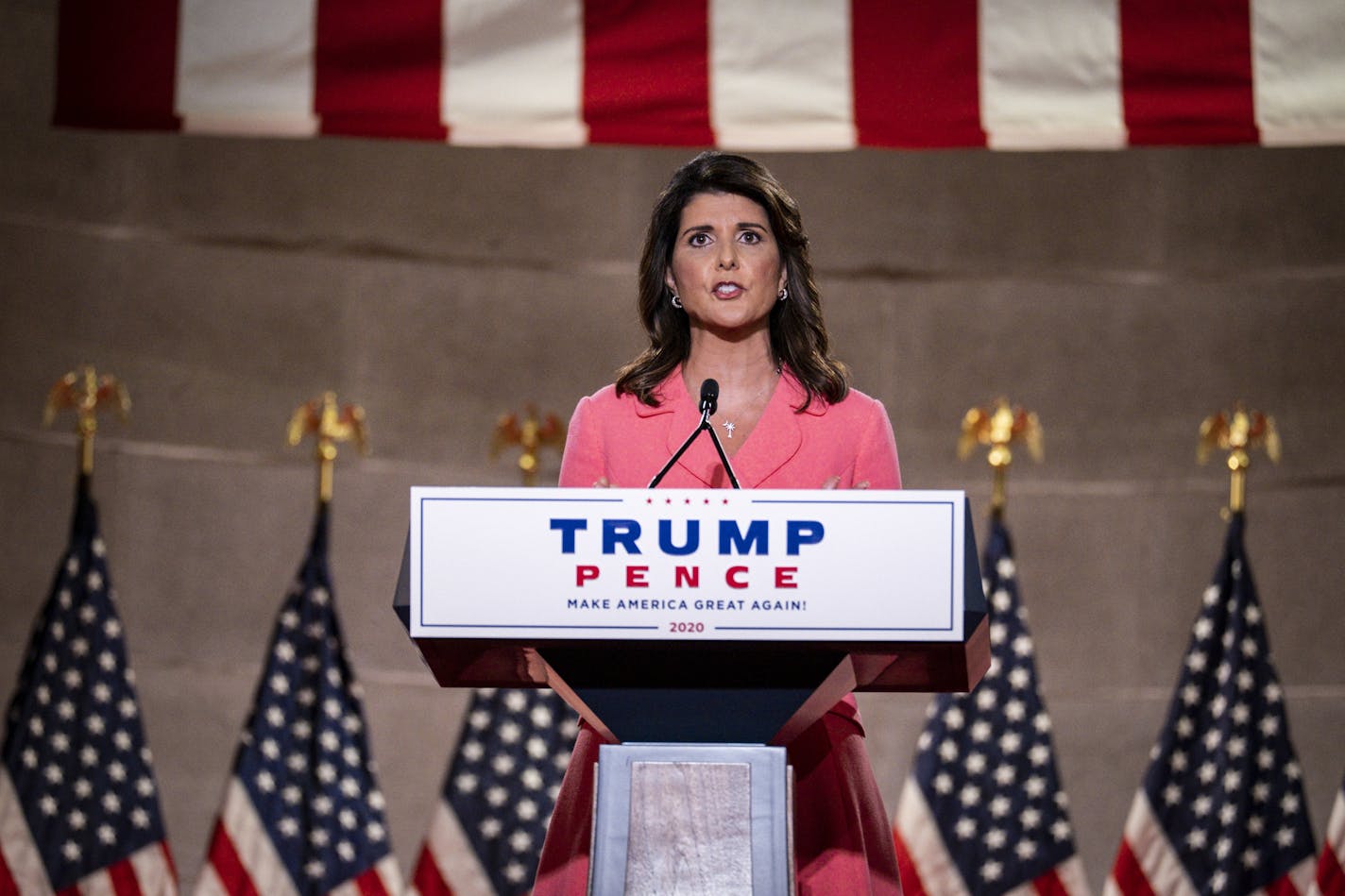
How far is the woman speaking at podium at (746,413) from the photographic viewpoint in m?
2.62

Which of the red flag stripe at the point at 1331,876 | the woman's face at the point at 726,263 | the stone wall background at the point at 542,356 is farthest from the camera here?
the stone wall background at the point at 542,356

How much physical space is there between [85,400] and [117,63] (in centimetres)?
142

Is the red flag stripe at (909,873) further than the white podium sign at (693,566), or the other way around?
the red flag stripe at (909,873)

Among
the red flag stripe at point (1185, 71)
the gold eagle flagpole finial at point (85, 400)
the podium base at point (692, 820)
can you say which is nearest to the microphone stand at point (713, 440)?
the podium base at point (692, 820)

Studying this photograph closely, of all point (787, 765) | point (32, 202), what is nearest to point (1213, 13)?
point (787, 765)

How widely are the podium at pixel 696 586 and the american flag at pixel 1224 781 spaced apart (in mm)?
3814

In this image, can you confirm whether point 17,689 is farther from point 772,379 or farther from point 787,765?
point 787,765

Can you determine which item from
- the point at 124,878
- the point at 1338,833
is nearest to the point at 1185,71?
the point at 1338,833

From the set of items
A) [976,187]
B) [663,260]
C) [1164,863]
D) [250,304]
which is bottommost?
[1164,863]

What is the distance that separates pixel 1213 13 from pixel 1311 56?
0.29 m

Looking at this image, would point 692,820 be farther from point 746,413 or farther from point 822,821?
point 746,413

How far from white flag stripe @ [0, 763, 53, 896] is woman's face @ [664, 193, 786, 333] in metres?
3.66

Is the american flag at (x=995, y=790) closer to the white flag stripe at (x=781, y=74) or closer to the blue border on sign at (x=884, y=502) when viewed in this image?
the white flag stripe at (x=781, y=74)

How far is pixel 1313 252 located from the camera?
6727 millimetres
